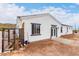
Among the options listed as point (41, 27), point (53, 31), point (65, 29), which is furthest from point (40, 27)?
point (65, 29)

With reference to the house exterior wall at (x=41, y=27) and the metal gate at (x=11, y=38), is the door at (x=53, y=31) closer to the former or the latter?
the house exterior wall at (x=41, y=27)

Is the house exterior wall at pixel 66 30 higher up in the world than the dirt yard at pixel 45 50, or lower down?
higher up

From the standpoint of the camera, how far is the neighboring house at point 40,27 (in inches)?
86.0

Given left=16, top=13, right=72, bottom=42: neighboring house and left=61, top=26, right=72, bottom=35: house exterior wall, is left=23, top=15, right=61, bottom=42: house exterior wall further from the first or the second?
left=61, top=26, right=72, bottom=35: house exterior wall

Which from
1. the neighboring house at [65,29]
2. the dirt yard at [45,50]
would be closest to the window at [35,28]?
the dirt yard at [45,50]

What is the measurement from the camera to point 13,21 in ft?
7.14

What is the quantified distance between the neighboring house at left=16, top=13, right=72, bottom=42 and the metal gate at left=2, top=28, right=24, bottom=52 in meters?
0.05

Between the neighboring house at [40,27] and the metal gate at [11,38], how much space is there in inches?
2.0

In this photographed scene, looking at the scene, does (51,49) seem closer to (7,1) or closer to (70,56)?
(70,56)

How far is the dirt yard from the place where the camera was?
7.16 ft

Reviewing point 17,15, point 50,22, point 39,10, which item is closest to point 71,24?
point 50,22

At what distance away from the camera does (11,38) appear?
2.18 meters

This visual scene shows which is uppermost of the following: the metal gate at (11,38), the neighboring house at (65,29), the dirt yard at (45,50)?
the neighboring house at (65,29)

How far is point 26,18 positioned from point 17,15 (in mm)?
96
